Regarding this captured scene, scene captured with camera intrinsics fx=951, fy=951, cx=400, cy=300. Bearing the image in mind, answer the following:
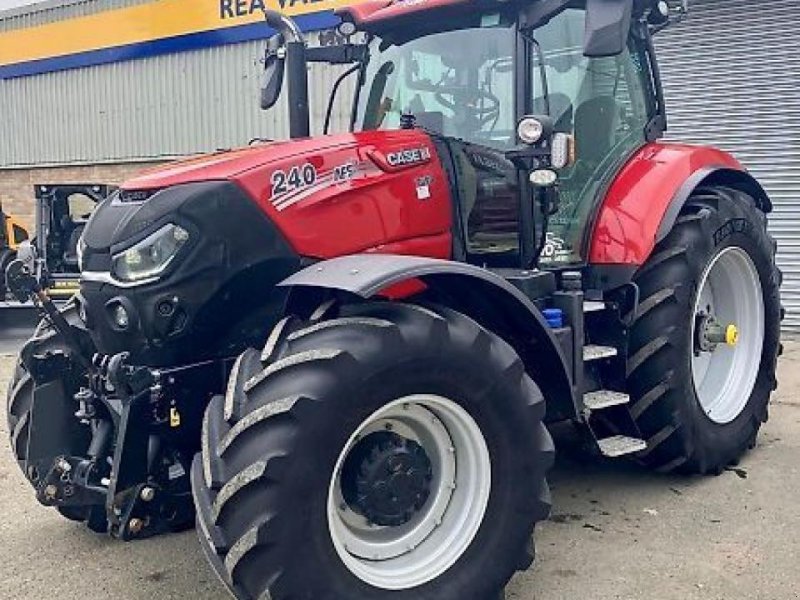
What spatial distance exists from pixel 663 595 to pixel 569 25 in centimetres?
256

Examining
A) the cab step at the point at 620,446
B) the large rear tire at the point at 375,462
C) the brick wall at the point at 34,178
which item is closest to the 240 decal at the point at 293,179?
the large rear tire at the point at 375,462

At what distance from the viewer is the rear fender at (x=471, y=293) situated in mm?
3139

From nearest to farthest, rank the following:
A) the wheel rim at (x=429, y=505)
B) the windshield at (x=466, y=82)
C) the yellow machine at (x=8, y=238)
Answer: the wheel rim at (x=429, y=505) < the windshield at (x=466, y=82) < the yellow machine at (x=8, y=238)

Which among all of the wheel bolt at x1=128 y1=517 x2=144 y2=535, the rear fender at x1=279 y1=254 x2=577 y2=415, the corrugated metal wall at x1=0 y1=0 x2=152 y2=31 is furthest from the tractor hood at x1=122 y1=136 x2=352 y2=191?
the corrugated metal wall at x1=0 y1=0 x2=152 y2=31

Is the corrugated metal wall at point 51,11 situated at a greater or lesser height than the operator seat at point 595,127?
greater

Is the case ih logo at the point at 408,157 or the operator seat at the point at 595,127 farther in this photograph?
the operator seat at the point at 595,127

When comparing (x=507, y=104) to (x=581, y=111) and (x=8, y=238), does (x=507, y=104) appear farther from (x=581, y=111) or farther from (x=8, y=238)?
(x=8, y=238)

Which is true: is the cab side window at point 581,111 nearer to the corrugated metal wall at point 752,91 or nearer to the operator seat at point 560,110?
the operator seat at point 560,110

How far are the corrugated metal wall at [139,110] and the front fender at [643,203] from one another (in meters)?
8.76

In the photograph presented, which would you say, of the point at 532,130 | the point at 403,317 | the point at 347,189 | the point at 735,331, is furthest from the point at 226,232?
the point at 735,331

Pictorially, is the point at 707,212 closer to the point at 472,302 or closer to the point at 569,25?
the point at 569,25

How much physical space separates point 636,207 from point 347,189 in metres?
1.57

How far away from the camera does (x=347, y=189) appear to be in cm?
371

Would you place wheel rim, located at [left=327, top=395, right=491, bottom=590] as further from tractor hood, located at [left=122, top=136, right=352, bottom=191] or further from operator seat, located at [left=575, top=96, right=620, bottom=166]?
operator seat, located at [left=575, top=96, right=620, bottom=166]
